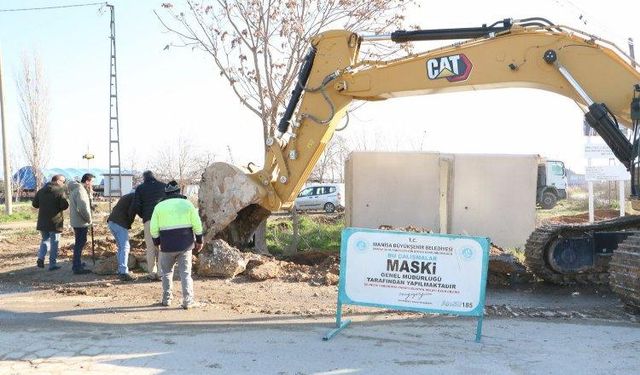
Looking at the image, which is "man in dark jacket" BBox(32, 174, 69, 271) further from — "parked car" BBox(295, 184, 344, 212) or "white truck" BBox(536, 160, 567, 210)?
"white truck" BBox(536, 160, 567, 210)

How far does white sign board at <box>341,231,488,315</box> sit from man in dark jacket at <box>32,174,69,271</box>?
253 inches

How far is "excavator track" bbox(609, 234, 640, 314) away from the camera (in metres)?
7.67

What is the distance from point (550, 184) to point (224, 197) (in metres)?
27.0

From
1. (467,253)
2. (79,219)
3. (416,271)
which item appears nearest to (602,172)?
(467,253)

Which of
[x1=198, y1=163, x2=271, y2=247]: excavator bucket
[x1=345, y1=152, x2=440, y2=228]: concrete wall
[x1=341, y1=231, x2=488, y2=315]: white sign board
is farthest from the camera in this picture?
[x1=345, y1=152, x2=440, y2=228]: concrete wall

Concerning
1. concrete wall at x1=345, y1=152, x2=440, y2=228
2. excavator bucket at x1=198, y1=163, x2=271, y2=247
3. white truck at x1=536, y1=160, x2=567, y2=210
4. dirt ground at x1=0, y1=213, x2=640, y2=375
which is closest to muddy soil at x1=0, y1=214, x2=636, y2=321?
dirt ground at x1=0, y1=213, x2=640, y2=375

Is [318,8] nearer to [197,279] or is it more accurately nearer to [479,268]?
[197,279]

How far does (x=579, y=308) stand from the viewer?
8875 millimetres

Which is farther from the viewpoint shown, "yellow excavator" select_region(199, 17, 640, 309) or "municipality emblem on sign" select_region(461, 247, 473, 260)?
"yellow excavator" select_region(199, 17, 640, 309)

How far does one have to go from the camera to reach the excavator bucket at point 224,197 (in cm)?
1077

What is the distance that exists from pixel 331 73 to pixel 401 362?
17.8ft

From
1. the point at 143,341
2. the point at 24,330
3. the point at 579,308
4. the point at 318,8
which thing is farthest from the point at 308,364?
the point at 318,8

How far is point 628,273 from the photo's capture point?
307 inches

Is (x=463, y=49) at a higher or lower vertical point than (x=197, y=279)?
higher
